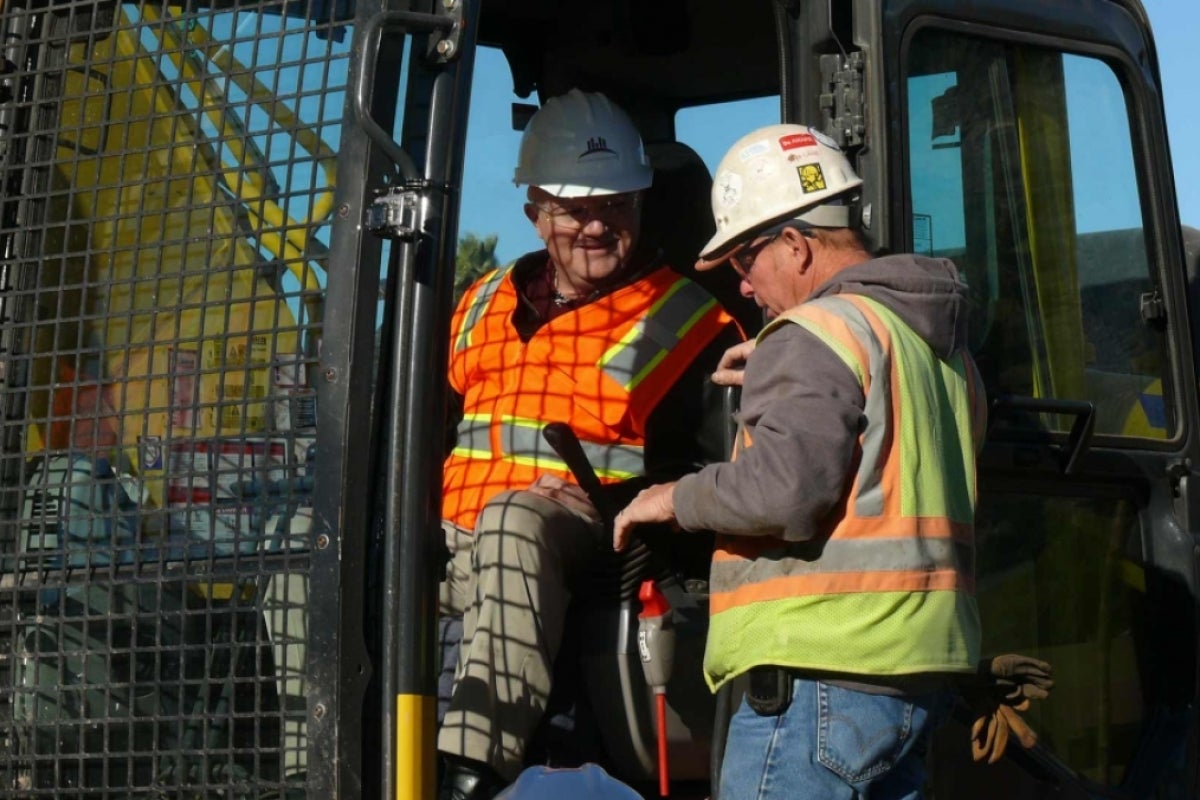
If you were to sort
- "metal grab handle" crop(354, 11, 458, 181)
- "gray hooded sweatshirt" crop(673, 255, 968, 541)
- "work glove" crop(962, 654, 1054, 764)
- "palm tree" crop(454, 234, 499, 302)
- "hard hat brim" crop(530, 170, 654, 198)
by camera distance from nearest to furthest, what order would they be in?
"gray hooded sweatshirt" crop(673, 255, 968, 541) → "metal grab handle" crop(354, 11, 458, 181) → "work glove" crop(962, 654, 1054, 764) → "hard hat brim" crop(530, 170, 654, 198) → "palm tree" crop(454, 234, 499, 302)

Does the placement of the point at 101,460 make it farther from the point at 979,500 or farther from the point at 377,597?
the point at 979,500

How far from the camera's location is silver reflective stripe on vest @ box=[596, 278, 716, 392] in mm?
3488

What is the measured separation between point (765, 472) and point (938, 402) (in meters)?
0.33

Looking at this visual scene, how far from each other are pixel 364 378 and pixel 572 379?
38.1 inches

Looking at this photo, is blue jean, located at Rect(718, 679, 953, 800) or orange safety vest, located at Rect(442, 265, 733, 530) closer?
blue jean, located at Rect(718, 679, 953, 800)

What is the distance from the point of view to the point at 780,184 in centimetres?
263

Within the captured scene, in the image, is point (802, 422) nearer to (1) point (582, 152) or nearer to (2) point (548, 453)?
(2) point (548, 453)

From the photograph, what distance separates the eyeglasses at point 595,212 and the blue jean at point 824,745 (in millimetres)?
1463

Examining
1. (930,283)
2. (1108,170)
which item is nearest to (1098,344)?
(1108,170)

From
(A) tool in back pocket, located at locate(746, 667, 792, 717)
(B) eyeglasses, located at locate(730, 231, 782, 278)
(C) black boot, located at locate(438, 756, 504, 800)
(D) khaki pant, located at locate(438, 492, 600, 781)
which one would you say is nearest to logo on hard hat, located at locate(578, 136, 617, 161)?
(D) khaki pant, located at locate(438, 492, 600, 781)

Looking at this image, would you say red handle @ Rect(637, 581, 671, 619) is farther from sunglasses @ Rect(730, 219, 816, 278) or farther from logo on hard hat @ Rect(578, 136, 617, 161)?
Result: logo on hard hat @ Rect(578, 136, 617, 161)

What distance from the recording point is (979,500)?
3021 mm

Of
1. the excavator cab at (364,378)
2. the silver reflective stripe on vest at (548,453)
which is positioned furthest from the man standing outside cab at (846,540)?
the silver reflective stripe on vest at (548,453)

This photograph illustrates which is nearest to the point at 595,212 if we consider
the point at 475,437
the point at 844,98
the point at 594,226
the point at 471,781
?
the point at 594,226
